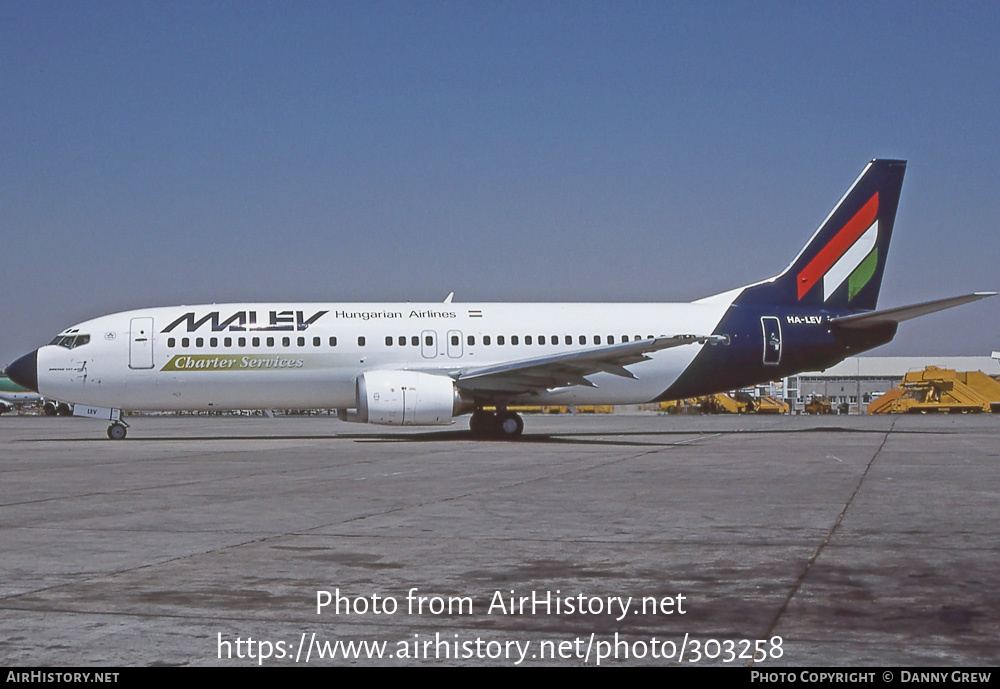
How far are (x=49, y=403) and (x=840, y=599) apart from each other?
64.1 meters

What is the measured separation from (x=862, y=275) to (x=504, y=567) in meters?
24.0

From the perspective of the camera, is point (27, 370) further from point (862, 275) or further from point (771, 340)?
point (862, 275)

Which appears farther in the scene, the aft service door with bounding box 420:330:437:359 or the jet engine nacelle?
the aft service door with bounding box 420:330:437:359

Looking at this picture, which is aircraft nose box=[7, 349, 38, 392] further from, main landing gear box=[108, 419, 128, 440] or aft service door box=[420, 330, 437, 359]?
aft service door box=[420, 330, 437, 359]

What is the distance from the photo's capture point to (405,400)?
23547mm

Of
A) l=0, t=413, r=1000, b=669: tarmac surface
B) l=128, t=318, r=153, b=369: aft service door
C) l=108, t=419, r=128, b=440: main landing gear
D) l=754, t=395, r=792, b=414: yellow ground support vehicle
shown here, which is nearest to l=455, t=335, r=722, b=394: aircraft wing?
l=128, t=318, r=153, b=369: aft service door

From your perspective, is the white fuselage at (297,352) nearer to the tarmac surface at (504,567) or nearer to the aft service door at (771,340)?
the aft service door at (771,340)

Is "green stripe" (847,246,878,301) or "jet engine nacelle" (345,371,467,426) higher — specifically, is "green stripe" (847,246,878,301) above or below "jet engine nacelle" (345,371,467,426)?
above

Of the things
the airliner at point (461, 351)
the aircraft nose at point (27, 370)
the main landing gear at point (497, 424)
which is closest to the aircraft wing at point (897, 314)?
the airliner at point (461, 351)

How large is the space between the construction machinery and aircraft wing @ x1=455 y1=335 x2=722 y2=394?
3261cm

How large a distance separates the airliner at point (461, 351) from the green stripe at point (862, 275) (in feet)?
0.43

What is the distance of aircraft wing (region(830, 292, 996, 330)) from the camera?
78.8ft
